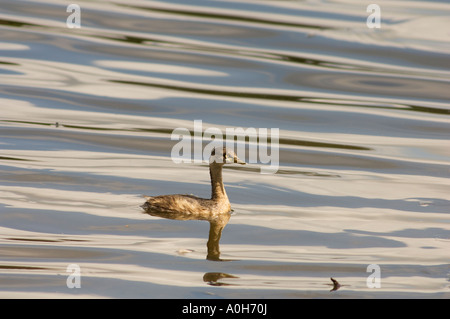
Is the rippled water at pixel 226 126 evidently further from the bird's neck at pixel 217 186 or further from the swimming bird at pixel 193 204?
the bird's neck at pixel 217 186

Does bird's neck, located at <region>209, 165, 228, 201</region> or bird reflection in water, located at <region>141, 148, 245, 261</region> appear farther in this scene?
bird's neck, located at <region>209, 165, 228, 201</region>

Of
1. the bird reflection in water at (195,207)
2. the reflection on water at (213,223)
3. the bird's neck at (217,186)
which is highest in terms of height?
A: the bird's neck at (217,186)

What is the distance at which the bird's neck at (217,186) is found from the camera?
10.6m

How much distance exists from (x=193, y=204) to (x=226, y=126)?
456 centimetres

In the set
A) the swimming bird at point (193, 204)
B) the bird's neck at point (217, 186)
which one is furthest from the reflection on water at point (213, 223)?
the bird's neck at point (217, 186)

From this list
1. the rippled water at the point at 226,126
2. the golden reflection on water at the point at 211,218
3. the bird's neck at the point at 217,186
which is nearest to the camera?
the rippled water at the point at 226,126

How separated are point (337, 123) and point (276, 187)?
13.1ft

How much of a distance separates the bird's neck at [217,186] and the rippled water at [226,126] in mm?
325

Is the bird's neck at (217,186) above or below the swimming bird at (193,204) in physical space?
above

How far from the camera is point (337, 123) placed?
1524 cm

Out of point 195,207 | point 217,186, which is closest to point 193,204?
point 195,207

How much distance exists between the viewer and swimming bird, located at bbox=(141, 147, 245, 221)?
10.3 metres

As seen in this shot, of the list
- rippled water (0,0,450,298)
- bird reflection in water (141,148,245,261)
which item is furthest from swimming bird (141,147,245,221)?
rippled water (0,0,450,298)

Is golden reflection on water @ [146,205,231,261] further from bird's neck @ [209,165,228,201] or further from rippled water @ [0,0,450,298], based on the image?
bird's neck @ [209,165,228,201]
